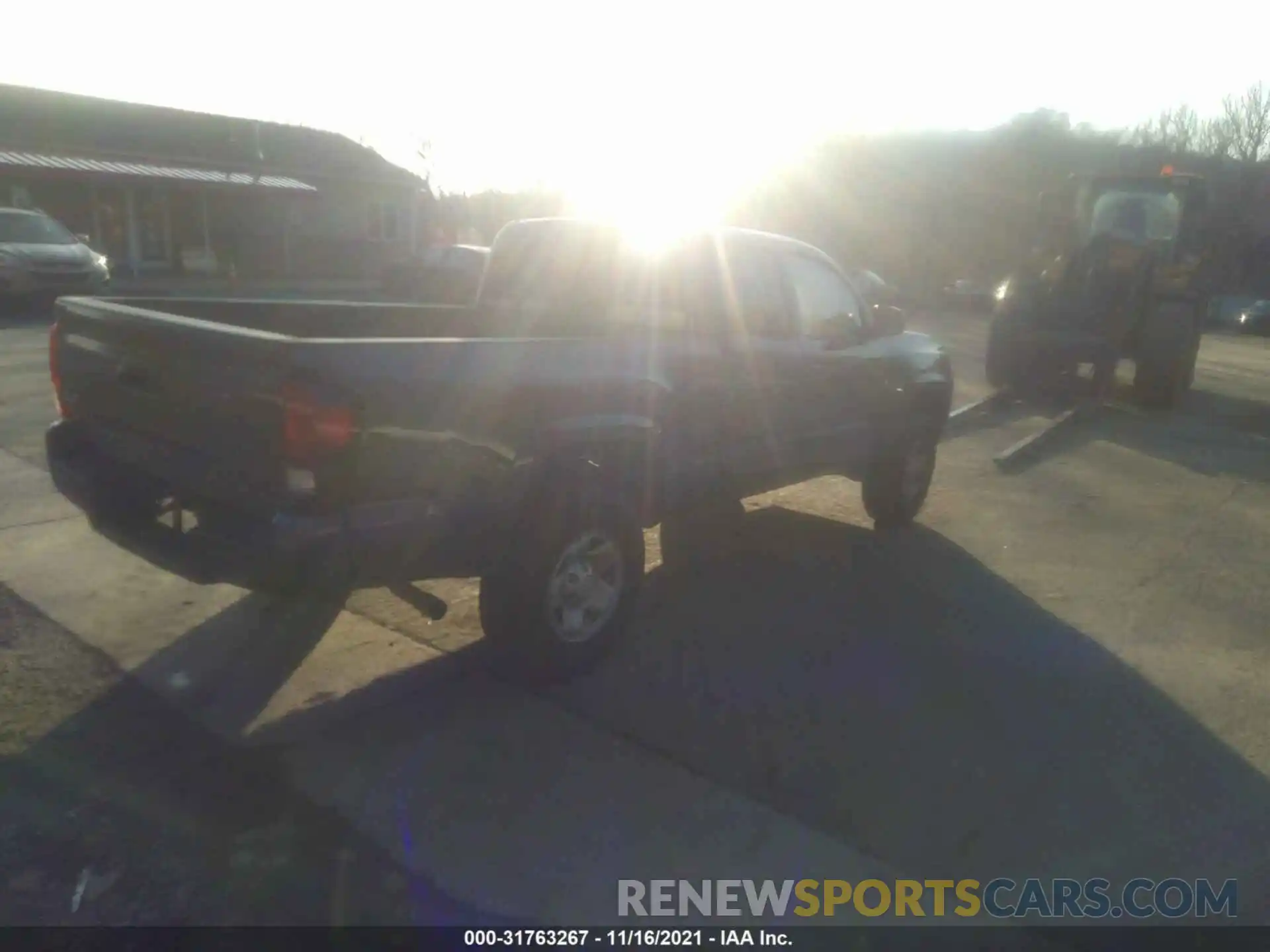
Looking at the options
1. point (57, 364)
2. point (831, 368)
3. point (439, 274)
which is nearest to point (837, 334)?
point (831, 368)

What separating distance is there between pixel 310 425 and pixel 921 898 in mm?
2418

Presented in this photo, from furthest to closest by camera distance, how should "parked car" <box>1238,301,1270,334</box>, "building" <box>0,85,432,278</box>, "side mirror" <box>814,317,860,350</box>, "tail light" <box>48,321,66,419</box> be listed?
1. "parked car" <box>1238,301,1270,334</box>
2. "building" <box>0,85,432,278</box>
3. "side mirror" <box>814,317,860,350</box>
4. "tail light" <box>48,321,66,419</box>

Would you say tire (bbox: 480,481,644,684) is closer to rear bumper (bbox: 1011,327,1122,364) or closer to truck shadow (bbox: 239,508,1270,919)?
truck shadow (bbox: 239,508,1270,919)

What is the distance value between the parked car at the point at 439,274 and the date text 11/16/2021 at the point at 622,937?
2271 centimetres

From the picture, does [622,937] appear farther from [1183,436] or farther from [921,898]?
[1183,436]

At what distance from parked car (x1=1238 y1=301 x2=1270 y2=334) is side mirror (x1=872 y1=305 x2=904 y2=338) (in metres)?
33.0

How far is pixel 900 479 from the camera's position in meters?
7.34

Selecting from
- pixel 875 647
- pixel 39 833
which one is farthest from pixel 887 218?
pixel 39 833

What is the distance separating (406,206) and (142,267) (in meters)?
9.98

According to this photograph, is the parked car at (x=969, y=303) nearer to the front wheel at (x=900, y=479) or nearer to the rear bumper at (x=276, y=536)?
the front wheel at (x=900, y=479)

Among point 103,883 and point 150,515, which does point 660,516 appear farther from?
point 103,883

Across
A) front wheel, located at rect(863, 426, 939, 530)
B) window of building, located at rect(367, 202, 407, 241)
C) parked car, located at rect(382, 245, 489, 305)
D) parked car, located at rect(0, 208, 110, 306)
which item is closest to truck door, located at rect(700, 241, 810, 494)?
front wheel, located at rect(863, 426, 939, 530)

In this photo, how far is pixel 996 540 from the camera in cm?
744

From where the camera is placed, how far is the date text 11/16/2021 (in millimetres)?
3170
